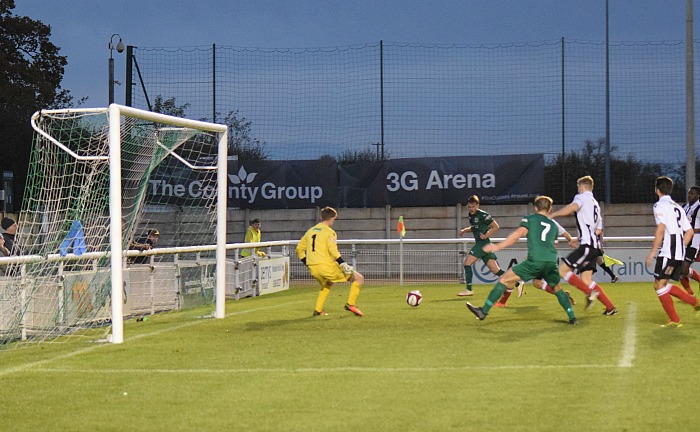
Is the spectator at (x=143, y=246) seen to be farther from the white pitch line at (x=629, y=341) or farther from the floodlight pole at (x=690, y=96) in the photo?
the floodlight pole at (x=690, y=96)

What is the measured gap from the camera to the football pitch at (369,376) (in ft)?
22.8

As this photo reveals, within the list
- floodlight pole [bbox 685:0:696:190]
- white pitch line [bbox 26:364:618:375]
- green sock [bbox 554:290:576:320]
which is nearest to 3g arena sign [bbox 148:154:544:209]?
floodlight pole [bbox 685:0:696:190]

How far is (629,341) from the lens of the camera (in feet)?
35.3

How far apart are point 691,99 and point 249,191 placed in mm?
12272

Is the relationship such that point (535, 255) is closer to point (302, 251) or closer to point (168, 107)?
point (302, 251)

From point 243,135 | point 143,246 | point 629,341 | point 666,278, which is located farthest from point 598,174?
point 629,341

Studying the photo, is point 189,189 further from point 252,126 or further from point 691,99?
point 691,99

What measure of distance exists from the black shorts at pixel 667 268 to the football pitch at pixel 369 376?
26.3 inches

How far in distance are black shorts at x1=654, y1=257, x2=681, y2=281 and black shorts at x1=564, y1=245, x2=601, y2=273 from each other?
173 cm

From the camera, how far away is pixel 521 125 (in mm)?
26172

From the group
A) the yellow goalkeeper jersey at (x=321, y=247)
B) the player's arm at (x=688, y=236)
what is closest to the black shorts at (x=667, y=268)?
the player's arm at (x=688, y=236)

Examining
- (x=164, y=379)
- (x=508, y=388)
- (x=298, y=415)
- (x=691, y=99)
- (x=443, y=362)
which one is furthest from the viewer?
(x=691, y=99)

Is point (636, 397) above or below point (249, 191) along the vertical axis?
below

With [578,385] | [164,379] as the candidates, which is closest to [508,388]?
[578,385]
